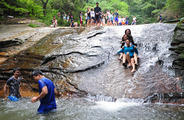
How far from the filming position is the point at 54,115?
4.66 m

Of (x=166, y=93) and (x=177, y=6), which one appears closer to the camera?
(x=166, y=93)

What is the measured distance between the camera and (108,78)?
7.60 metres

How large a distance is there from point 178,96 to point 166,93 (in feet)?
1.30

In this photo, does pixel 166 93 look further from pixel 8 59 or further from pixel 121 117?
pixel 8 59

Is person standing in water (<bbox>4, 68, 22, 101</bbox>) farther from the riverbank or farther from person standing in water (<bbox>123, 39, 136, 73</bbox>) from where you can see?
person standing in water (<bbox>123, 39, 136, 73</bbox>)

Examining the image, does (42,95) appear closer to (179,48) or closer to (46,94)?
(46,94)

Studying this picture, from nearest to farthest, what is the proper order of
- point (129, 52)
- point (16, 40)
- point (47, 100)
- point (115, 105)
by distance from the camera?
point (47, 100) < point (115, 105) < point (129, 52) < point (16, 40)

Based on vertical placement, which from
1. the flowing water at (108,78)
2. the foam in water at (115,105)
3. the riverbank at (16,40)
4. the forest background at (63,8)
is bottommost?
the foam in water at (115,105)

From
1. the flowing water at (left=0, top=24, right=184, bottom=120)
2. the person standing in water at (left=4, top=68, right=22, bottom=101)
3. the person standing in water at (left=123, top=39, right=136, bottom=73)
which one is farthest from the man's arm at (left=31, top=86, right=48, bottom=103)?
the person standing in water at (left=123, top=39, right=136, bottom=73)

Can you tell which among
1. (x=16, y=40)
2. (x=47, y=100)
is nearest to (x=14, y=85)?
(x=47, y=100)

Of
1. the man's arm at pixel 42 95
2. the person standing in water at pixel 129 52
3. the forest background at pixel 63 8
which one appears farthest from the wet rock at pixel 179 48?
the forest background at pixel 63 8

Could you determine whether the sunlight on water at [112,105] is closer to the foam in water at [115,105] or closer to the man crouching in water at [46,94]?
the foam in water at [115,105]

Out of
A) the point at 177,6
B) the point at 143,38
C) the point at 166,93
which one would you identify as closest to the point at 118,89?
the point at 166,93

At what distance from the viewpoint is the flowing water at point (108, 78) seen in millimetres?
4938
